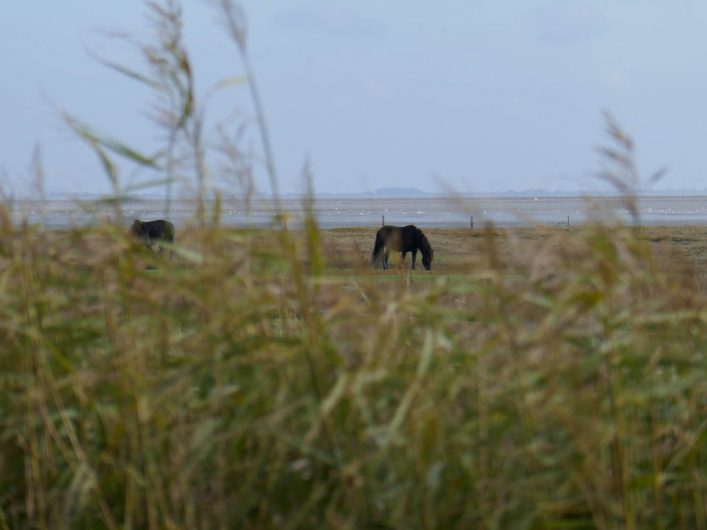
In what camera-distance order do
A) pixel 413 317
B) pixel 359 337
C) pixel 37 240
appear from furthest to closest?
pixel 37 240
pixel 413 317
pixel 359 337

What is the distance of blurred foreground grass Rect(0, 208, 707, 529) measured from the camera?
105 inches

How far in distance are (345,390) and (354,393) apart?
0.20 feet

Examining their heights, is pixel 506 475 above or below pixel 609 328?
below

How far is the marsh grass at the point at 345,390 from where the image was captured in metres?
2.66

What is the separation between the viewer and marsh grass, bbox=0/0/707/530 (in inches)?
105

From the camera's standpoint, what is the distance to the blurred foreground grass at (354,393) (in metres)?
2.66

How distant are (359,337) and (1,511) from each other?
122 cm

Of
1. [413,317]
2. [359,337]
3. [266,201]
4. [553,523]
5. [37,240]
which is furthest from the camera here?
[37,240]

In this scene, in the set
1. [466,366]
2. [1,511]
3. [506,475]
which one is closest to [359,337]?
[466,366]

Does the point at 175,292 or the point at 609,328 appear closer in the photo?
the point at 609,328

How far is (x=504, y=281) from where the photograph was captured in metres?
2.90

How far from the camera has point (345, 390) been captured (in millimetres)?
2676

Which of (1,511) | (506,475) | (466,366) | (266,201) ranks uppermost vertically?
(266,201)

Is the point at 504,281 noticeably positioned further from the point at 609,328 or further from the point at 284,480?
the point at 284,480
